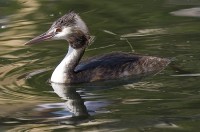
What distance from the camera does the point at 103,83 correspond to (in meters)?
10.1

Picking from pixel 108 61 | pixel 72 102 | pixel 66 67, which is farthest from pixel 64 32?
pixel 72 102

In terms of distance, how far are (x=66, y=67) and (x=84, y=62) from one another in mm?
302

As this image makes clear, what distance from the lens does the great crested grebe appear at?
10258 mm

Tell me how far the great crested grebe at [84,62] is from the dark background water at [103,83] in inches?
8.3

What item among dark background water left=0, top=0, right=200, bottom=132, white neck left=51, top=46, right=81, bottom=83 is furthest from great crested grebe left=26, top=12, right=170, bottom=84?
dark background water left=0, top=0, right=200, bottom=132

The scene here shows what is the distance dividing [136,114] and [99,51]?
137 inches

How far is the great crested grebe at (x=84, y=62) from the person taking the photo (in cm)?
1026

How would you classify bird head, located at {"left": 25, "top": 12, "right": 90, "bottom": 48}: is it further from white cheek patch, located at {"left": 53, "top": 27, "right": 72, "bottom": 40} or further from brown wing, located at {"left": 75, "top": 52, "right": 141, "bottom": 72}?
brown wing, located at {"left": 75, "top": 52, "right": 141, "bottom": 72}

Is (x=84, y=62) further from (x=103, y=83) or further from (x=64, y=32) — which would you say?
(x=103, y=83)

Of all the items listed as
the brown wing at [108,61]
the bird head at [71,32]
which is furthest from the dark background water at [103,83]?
the bird head at [71,32]

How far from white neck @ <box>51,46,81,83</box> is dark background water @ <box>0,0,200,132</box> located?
156 millimetres

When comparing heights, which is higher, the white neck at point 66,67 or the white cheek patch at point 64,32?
the white cheek patch at point 64,32

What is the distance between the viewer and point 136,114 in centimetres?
831

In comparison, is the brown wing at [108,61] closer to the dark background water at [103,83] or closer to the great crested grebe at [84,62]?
the great crested grebe at [84,62]
